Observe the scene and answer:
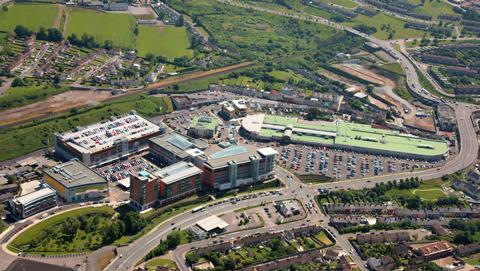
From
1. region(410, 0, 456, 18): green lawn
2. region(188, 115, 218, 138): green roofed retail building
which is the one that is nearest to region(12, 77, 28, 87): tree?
region(188, 115, 218, 138): green roofed retail building

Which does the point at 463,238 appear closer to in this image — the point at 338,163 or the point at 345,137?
the point at 338,163

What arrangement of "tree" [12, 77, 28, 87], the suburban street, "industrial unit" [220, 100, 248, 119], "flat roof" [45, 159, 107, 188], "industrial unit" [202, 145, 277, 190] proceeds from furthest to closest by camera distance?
"tree" [12, 77, 28, 87], "industrial unit" [220, 100, 248, 119], "industrial unit" [202, 145, 277, 190], "flat roof" [45, 159, 107, 188], the suburban street

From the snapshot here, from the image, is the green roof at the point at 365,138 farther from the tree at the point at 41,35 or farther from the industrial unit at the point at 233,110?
the tree at the point at 41,35

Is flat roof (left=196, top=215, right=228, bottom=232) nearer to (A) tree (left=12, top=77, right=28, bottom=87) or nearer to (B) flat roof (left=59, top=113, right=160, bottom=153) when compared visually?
(B) flat roof (left=59, top=113, right=160, bottom=153)

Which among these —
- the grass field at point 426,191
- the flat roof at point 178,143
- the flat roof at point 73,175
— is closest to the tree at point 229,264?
the flat roof at point 73,175

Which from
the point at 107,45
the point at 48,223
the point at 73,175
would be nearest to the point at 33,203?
the point at 48,223

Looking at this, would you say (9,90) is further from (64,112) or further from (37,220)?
(37,220)
